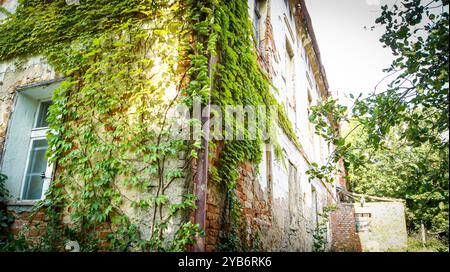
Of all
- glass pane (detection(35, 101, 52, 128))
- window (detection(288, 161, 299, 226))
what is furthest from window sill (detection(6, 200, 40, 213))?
window (detection(288, 161, 299, 226))

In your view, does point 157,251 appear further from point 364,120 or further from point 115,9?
point 115,9

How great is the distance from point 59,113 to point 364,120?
388 cm

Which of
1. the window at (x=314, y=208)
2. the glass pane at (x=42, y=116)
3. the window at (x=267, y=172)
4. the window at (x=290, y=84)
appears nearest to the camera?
the glass pane at (x=42, y=116)

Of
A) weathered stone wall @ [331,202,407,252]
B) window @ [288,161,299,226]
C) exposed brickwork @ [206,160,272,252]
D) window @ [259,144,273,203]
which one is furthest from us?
weathered stone wall @ [331,202,407,252]

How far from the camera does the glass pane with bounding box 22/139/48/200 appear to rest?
171 inches

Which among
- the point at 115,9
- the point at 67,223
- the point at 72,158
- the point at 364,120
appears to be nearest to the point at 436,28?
the point at 364,120

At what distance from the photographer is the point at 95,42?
4.01m

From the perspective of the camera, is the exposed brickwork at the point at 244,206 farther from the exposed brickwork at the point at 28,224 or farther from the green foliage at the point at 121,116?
the exposed brickwork at the point at 28,224

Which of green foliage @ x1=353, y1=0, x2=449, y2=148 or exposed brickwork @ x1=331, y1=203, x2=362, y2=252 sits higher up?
green foliage @ x1=353, y1=0, x2=449, y2=148

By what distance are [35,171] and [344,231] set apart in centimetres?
1286

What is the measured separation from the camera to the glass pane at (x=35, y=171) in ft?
14.3

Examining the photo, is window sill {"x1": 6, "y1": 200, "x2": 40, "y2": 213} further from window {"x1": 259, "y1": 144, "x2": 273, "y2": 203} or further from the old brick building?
window {"x1": 259, "y1": 144, "x2": 273, "y2": 203}

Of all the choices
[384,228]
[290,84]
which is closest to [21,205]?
[290,84]

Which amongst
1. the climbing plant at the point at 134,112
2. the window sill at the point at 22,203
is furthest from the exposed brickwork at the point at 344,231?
the window sill at the point at 22,203
